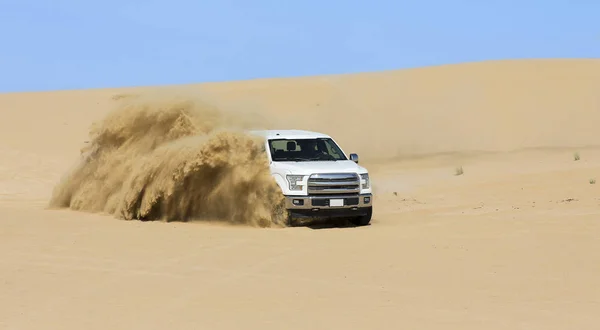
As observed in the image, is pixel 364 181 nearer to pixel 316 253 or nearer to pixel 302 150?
pixel 302 150

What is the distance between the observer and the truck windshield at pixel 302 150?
1560 centimetres

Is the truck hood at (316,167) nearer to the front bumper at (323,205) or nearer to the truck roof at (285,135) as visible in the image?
the front bumper at (323,205)

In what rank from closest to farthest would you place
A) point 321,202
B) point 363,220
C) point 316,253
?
point 316,253
point 321,202
point 363,220

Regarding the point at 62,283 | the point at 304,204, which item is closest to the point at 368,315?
the point at 62,283

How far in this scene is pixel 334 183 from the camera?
14688 mm

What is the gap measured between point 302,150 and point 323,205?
1739 mm

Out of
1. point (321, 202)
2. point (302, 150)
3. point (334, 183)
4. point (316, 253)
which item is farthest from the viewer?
point (302, 150)

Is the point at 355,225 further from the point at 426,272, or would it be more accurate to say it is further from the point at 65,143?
the point at 65,143

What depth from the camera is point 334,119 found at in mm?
47406

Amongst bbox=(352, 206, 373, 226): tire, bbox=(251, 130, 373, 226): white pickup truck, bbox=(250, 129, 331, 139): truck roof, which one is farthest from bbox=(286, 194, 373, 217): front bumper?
bbox=(250, 129, 331, 139): truck roof

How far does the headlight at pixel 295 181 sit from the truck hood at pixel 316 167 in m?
0.07

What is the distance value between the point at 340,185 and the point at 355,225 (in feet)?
3.92

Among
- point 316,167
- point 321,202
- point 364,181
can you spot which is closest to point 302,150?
point 316,167

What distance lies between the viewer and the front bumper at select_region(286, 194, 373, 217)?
47.6 feet
